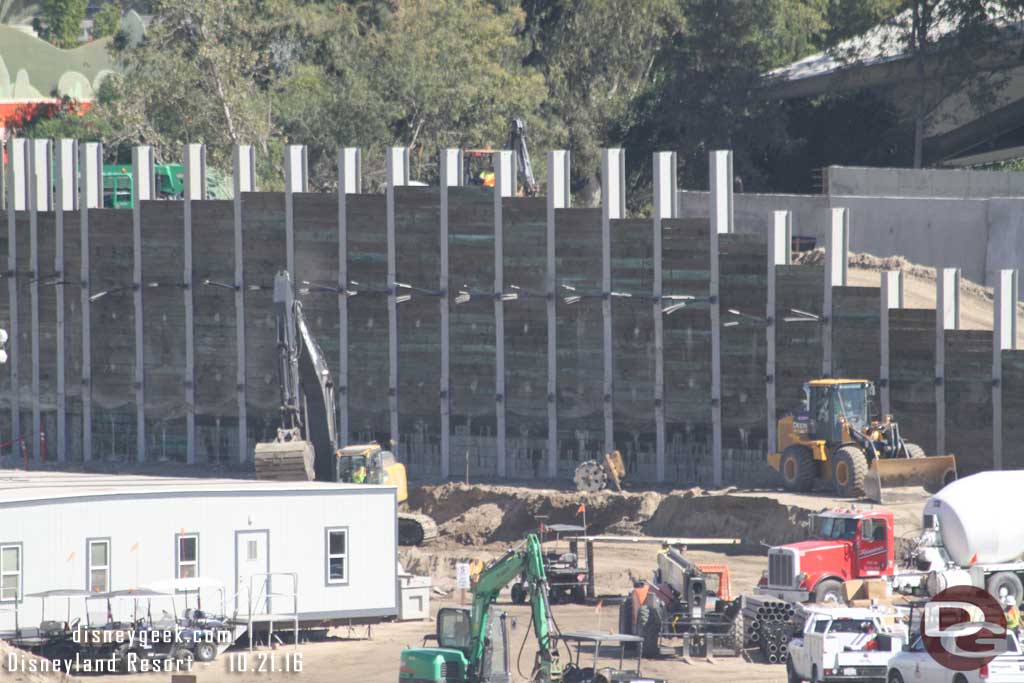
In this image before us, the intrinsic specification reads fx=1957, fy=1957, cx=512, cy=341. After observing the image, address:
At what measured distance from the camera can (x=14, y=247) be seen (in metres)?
60.6

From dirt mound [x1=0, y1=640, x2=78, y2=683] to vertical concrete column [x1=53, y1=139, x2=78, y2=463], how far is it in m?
29.2

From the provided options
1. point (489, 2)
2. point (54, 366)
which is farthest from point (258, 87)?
point (54, 366)

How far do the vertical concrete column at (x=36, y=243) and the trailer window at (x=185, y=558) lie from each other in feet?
84.8

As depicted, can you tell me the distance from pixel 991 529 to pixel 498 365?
18317mm

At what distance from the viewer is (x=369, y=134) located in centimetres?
7819

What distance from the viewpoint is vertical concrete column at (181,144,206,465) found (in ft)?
186

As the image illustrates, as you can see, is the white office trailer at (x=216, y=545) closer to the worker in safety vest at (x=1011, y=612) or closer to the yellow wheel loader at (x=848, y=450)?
the worker in safety vest at (x=1011, y=612)

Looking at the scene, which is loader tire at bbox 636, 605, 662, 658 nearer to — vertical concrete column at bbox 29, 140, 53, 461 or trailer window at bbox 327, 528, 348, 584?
trailer window at bbox 327, 528, 348, 584

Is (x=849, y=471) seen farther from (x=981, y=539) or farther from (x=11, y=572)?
(x=11, y=572)

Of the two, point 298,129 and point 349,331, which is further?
point 298,129

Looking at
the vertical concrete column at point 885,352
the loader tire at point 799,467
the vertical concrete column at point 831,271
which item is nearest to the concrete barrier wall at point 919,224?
the vertical concrete column at point 831,271

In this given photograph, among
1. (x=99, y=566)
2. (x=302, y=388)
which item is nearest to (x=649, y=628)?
(x=99, y=566)

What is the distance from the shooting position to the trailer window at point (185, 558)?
116 feet

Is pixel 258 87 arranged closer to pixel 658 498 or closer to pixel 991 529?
pixel 658 498
